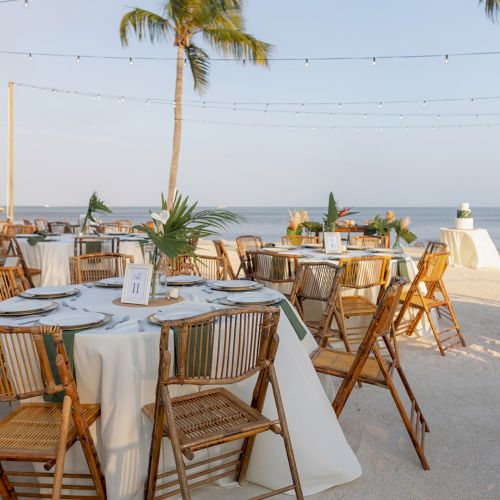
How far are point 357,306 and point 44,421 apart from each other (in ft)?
8.93

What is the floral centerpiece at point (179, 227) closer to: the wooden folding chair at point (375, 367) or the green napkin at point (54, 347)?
the green napkin at point (54, 347)

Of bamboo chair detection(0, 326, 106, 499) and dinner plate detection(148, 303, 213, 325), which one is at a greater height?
dinner plate detection(148, 303, 213, 325)

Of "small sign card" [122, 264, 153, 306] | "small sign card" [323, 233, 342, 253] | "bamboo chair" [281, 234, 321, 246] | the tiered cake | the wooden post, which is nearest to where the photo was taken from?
"small sign card" [122, 264, 153, 306]

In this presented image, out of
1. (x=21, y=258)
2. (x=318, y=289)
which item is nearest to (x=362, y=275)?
(x=318, y=289)

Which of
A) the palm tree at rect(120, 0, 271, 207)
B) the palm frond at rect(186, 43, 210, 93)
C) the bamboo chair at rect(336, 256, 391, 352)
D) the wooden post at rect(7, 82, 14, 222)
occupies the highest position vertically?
the palm tree at rect(120, 0, 271, 207)

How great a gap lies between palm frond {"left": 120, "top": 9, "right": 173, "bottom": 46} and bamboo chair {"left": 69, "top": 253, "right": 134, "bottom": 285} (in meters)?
8.83

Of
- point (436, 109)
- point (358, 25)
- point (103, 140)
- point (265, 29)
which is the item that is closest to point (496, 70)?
point (436, 109)

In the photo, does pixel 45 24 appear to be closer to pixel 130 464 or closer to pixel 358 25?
pixel 358 25

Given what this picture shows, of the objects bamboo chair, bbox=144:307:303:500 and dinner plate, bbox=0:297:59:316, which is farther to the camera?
dinner plate, bbox=0:297:59:316

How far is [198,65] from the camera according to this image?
454 inches

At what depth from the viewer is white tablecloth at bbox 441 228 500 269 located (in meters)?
9.45

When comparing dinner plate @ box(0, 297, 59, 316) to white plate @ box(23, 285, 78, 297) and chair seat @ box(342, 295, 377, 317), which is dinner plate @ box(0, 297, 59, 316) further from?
chair seat @ box(342, 295, 377, 317)

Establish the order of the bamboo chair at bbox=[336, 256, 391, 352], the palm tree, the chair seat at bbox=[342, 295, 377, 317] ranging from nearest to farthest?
the chair seat at bbox=[342, 295, 377, 317] < the bamboo chair at bbox=[336, 256, 391, 352] < the palm tree

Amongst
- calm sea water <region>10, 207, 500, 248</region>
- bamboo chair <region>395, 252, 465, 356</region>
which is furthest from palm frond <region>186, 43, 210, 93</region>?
calm sea water <region>10, 207, 500, 248</region>
